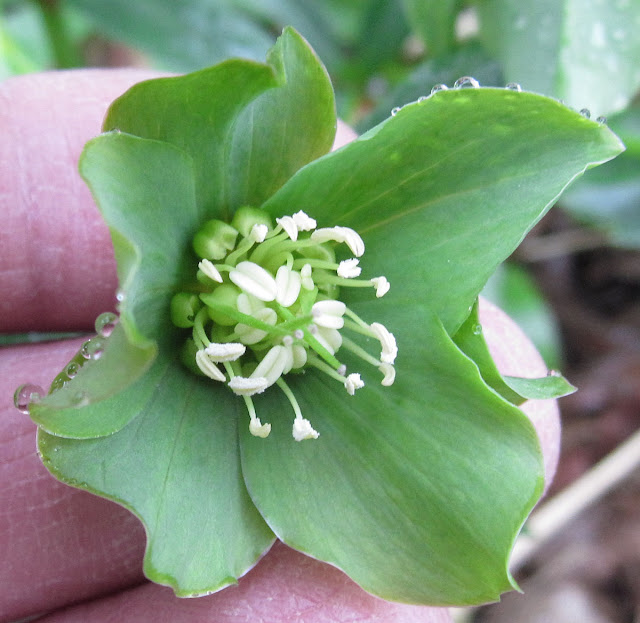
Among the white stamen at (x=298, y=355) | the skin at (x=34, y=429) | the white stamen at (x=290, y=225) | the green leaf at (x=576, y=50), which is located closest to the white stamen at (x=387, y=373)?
the white stamen at (x=298, y=355)

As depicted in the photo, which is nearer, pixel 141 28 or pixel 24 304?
pixel 24 304

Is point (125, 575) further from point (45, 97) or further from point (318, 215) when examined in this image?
point (45, 97)

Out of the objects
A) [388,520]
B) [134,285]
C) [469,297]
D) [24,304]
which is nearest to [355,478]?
[388,520]

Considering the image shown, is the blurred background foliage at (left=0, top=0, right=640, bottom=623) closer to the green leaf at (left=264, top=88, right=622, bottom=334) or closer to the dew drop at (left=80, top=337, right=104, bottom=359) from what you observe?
the green leaf at (left=264, top=88, right=622, bottom=334)

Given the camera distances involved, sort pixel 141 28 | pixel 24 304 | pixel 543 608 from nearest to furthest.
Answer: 1. pixel 24 304
2. pixel 141 28
3. pixel 543 608

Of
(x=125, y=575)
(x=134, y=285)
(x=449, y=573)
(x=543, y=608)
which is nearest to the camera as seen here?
(x=134, y=285)
